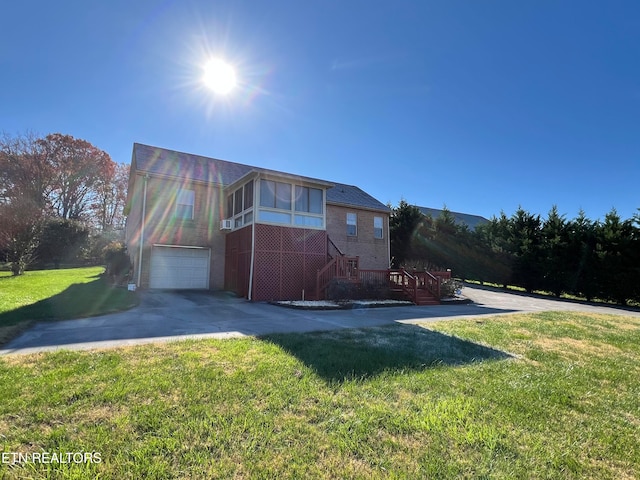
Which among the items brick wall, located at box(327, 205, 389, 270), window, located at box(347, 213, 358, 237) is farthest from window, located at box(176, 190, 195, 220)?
window, located at box(347, 213, 358, 237)

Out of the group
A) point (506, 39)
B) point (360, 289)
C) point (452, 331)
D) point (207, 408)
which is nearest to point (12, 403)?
point (207, 408)

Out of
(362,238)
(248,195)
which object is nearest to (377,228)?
(362,238)

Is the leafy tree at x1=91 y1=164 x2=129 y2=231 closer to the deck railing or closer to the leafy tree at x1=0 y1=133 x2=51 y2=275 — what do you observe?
the leafy tree at x1=0 y1=133 x2=51 y2=275

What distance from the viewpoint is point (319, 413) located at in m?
2.96

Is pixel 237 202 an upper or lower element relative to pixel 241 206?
upper

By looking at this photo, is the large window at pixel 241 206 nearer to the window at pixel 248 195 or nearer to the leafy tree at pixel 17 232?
the window at pixel 248 195

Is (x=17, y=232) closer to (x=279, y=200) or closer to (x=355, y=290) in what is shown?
(x=279, y=200)

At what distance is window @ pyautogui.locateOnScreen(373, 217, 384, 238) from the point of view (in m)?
20.1

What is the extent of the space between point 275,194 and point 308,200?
61.4 inches

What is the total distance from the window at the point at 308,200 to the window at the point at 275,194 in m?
0.46

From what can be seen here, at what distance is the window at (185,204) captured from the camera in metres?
15.3

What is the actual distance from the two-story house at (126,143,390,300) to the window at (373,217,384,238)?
3.33 m

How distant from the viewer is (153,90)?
10852mm

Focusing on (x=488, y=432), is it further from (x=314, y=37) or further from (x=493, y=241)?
(x=493, y=241)
